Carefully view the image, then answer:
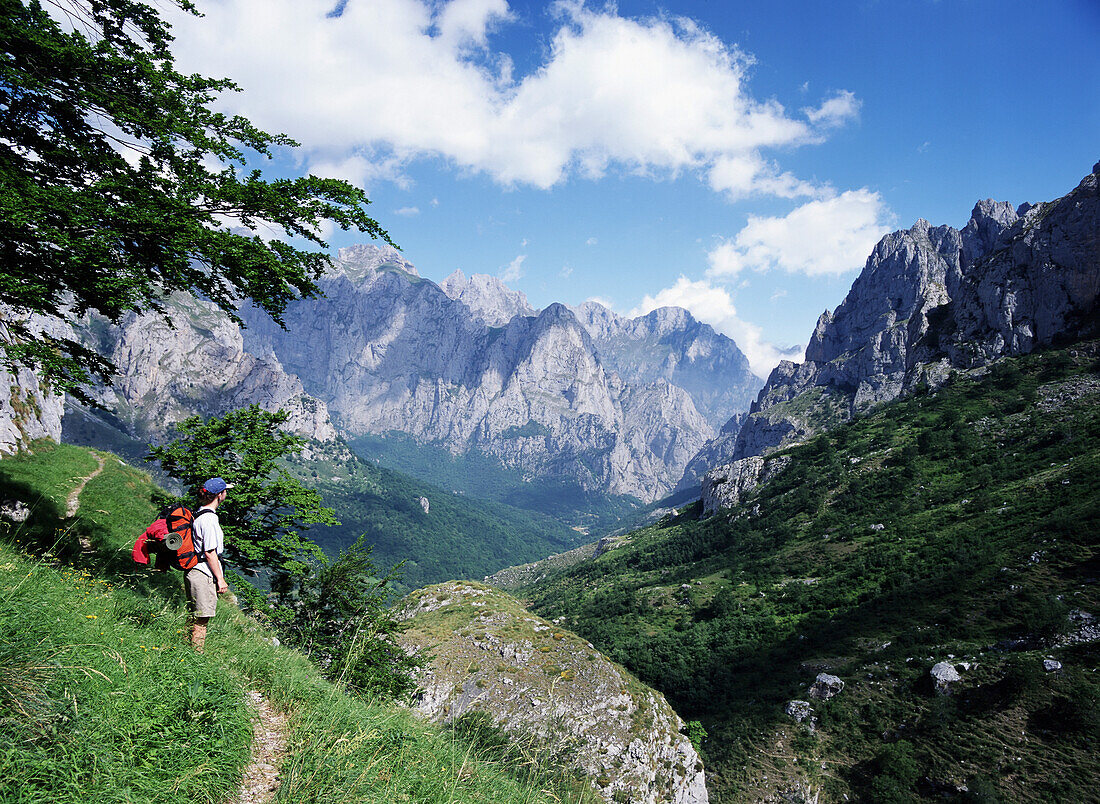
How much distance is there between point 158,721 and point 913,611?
73.5 metres

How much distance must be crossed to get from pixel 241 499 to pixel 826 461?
5579 inches

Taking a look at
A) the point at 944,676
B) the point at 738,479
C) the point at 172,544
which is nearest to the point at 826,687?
the point at 944,676

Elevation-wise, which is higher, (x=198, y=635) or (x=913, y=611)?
(x=913, y=611)

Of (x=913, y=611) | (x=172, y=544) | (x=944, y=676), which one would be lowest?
(x=172, y=544)

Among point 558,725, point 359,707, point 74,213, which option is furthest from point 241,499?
point 558,725

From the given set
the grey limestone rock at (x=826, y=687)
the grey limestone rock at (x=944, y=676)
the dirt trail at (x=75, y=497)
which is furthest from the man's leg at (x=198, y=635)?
the grey limestone rock at (x=826, y=687)

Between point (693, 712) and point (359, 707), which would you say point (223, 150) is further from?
point (693, 712)

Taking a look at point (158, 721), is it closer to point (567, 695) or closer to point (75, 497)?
point (75, 497)

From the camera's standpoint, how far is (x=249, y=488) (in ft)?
56.0

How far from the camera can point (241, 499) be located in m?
16.2

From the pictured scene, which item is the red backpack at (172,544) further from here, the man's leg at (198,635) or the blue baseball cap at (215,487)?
the man's leg at (198,635)

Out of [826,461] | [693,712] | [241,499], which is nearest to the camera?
[241,499]

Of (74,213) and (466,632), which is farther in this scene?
(466,632)

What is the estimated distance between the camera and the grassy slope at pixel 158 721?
10.4 ft
